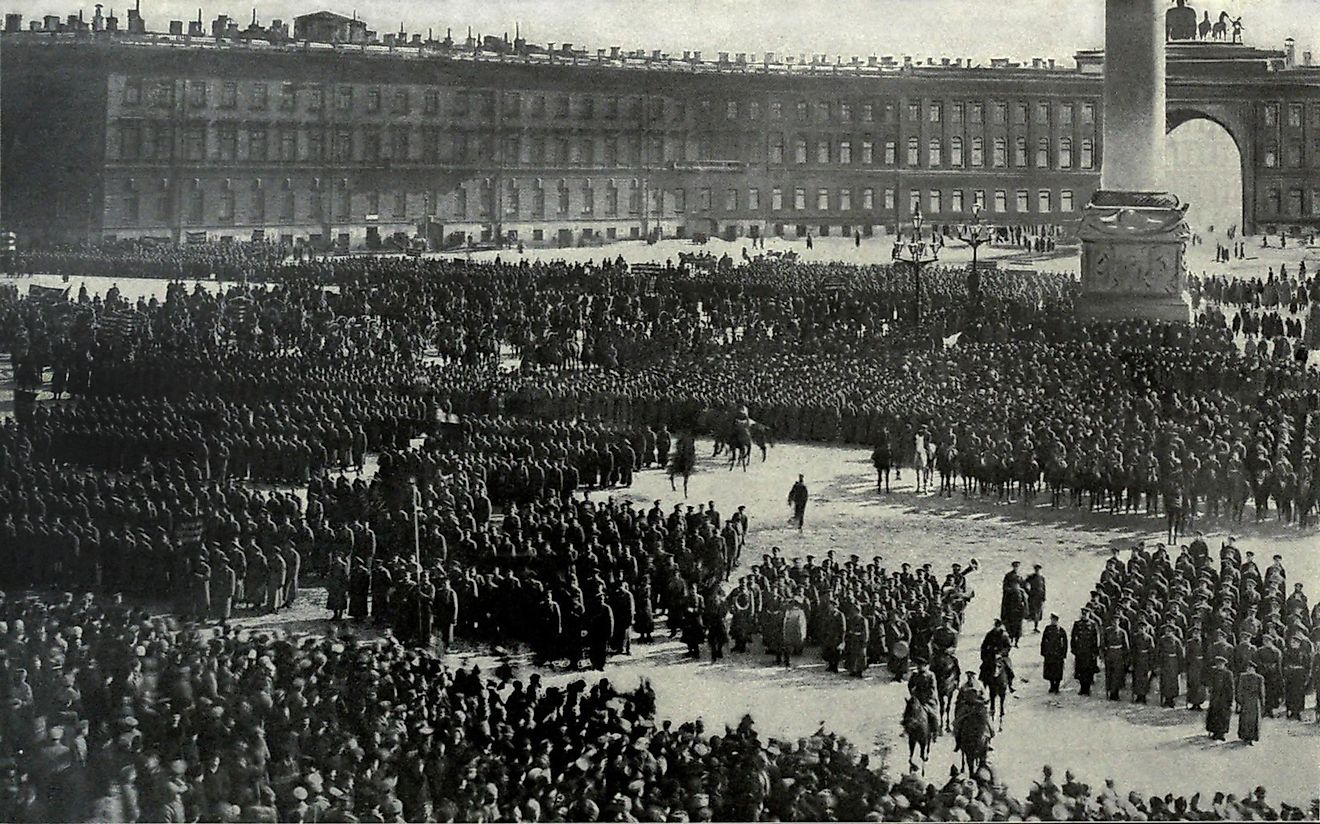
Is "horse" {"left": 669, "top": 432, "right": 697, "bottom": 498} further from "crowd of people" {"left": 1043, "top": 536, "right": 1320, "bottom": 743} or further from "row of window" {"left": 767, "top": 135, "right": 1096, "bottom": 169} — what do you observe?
"row of window" {"left": 767, "top": 135, "right": 1096, "bottom": 169}

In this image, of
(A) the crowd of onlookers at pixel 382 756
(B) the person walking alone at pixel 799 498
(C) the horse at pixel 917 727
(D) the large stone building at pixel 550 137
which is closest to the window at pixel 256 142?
(D) the large stone building at pixel 550 137

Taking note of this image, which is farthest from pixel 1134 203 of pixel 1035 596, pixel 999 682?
pixel 999 682

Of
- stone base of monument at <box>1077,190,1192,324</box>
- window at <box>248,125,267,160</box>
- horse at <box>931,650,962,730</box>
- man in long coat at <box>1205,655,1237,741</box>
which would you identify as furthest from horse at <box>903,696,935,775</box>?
window at <box>248,125,267,160</box>

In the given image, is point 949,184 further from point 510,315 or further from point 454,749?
point 454,749

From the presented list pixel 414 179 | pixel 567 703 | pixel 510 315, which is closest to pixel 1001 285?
pixel 510 315

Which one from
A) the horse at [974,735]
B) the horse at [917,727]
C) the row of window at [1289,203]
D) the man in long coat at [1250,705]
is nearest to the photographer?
the horse at [974,735]

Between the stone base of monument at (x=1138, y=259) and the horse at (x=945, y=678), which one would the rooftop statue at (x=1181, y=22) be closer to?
the stone base of monument at (x=1138, y=259)

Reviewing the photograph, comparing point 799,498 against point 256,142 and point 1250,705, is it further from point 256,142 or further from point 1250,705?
point 256,142
